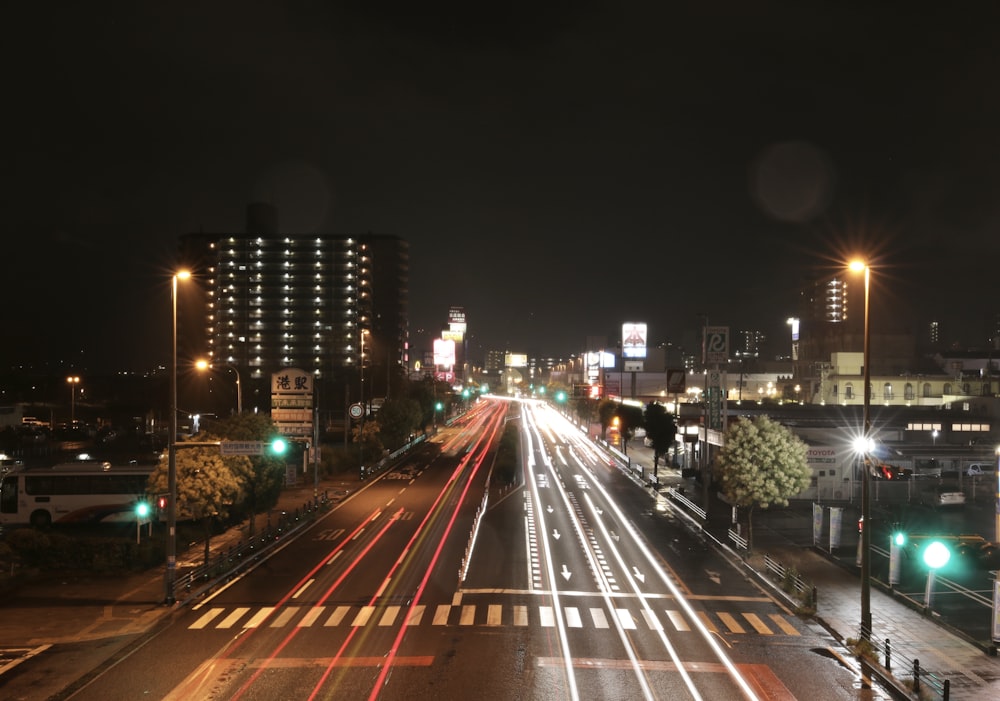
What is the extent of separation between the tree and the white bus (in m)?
26.7

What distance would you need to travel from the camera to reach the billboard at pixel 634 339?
10325 centimetres

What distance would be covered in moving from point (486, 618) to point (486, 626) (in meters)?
0.80

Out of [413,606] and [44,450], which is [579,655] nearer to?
[413,606]

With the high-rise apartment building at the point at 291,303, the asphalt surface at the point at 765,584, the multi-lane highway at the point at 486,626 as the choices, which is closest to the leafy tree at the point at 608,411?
the multi-lane highway at the point at 486,626

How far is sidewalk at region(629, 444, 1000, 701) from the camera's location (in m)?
17.2

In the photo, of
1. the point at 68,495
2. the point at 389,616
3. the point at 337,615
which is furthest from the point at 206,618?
the point at 68,495

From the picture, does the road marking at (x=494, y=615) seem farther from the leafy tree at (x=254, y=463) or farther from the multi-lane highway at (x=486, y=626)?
the leafy tree at (x=254, y=463)

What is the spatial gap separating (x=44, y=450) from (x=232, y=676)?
2444 inches

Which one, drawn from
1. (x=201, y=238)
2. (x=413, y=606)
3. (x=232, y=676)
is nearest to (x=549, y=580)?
(x=413, y=606)

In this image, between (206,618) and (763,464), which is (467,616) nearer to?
(206,618)

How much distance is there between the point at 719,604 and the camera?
77.4 feet

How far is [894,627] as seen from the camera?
21.2 m

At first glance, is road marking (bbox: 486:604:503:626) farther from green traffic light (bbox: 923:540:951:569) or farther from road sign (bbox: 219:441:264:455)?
green traffic light (bbox: 923:540:951:569)

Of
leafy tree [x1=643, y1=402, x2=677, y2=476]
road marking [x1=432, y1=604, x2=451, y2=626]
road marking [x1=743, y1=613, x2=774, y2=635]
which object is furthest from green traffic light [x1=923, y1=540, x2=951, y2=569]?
leafy tree [x1=643, y1=402, x2=677, y2=476]
